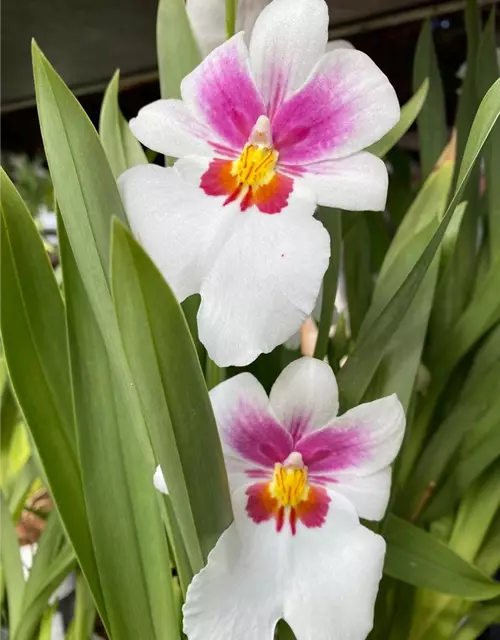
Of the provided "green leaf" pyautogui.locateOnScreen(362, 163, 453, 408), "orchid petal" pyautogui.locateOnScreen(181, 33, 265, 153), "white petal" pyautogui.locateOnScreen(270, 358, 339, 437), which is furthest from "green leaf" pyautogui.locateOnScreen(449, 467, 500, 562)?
"orchid petal" pyautogui.locateOnScreen(181, 33, 265, 153)

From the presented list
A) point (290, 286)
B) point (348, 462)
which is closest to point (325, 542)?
point (348, 462)

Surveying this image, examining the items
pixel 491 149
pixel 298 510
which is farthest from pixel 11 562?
pixel 491 149

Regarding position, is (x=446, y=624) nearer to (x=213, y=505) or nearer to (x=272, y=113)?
(x=213, y=505)

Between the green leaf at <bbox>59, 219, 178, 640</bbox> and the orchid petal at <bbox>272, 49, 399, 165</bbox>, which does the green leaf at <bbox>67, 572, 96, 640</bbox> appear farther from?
the orchid petal at <bbox>272, 49, 399, 165</bbox>

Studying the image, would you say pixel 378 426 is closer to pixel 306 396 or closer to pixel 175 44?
pixel 306 396

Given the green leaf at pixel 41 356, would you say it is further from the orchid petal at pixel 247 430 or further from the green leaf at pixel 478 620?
the green leaf at pixel 478 620
